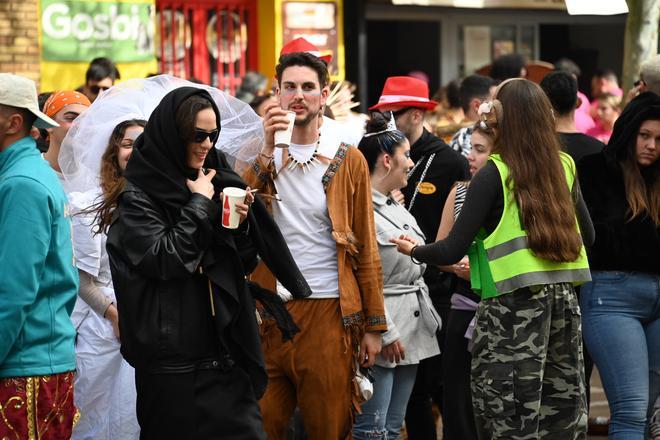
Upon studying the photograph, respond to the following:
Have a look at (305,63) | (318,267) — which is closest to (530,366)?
(318,267)

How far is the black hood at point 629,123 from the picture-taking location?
6.21 metres

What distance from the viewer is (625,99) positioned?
979 centimetres

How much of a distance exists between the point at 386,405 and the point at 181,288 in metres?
1.95

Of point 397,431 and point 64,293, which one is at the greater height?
point 64,293

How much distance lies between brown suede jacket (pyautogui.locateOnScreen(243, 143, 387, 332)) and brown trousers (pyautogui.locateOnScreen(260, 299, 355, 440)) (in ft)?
0.35

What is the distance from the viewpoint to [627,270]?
6.14 metres

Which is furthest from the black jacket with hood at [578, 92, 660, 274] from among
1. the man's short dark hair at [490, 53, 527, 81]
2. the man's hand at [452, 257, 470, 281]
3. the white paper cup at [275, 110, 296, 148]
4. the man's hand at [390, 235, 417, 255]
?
the man's short dark hair at [490, 53, 527, 81]

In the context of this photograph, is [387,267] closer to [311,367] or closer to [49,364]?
[311,367]

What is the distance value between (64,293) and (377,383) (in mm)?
2027

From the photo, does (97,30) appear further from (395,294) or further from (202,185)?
(202,185)

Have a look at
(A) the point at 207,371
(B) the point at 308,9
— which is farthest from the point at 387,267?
(B) the point at 308,9

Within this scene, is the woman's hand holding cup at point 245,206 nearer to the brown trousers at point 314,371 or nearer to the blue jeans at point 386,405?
the brown trousers at point 314,371

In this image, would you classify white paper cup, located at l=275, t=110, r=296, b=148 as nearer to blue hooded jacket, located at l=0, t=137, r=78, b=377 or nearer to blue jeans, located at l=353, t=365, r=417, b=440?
blue hooded jacket, located at l=0, t=137, r=78, b=377

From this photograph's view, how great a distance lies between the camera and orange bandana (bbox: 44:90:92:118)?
6688mm
